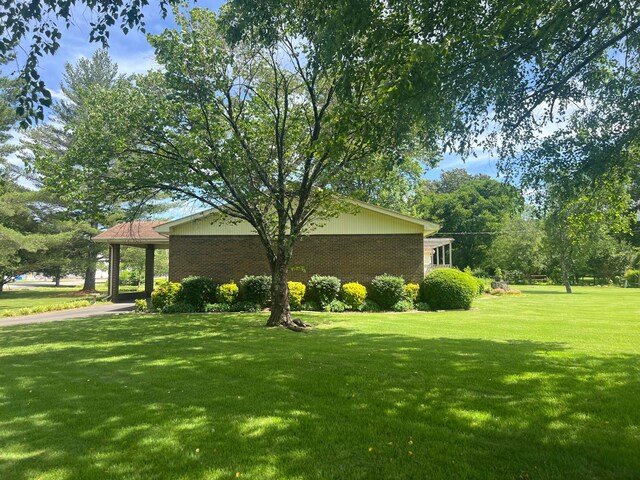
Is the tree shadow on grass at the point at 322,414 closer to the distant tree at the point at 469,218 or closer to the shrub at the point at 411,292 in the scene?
the shrub at the point at 411,292

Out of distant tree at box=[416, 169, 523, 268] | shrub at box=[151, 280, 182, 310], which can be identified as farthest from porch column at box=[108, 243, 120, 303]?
distant tree at box=[416, 169, 523, 268]

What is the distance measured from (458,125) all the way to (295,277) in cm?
1446

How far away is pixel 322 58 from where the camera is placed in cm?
564

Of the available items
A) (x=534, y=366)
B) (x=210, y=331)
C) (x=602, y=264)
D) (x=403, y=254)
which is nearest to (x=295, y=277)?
(x=403, y=254)

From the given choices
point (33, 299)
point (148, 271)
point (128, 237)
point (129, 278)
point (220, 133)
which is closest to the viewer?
point (220, 133)

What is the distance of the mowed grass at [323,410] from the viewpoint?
11.1ft

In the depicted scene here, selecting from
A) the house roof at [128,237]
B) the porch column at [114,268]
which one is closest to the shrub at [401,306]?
the house roof at [128,237]

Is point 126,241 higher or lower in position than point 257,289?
higher

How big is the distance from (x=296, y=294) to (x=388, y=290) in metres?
3.79

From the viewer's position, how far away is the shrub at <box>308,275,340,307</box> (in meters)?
17.7

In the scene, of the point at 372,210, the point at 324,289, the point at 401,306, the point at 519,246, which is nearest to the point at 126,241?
the point at 324,289

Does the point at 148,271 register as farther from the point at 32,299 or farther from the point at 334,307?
the point at 334,307

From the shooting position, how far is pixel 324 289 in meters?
17.7

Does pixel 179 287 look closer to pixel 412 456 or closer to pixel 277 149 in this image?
pixel 277 149
